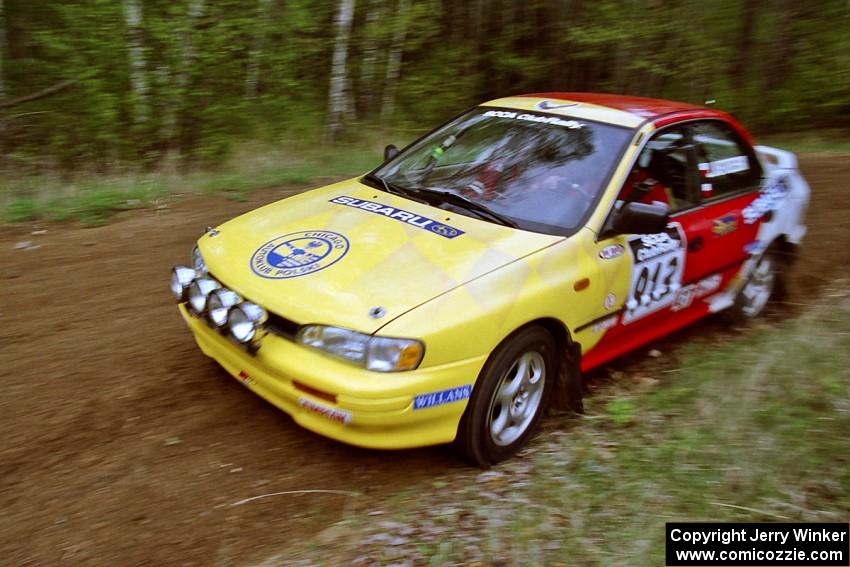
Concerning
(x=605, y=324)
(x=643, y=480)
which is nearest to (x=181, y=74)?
(x=605, y=324)

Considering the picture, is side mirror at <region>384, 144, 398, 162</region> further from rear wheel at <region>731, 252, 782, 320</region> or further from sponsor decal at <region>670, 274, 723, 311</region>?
rear wheel at <region>731, 252, 782, 320</region>

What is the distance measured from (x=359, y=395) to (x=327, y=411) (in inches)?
8.2

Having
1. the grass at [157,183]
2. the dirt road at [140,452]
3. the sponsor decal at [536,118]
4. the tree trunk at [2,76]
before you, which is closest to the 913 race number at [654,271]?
the sponsor decal at [536,118]

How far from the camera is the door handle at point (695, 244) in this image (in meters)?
4.62

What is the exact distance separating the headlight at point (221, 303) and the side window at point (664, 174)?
227cm

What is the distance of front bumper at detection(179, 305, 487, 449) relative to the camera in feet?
10.6

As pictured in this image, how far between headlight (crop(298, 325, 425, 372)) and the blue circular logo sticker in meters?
0.46

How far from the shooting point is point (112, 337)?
15.3 feet

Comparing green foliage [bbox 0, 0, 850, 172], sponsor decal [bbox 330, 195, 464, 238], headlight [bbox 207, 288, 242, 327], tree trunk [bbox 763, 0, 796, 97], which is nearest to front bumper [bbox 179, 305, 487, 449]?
headlight [bbox 207, 288, 242, 327]

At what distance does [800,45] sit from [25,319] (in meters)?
14.9

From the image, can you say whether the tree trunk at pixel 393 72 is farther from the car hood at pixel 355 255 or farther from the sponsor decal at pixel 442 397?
the sponsor decal at pixel 442 397

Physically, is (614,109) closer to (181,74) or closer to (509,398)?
(509,398)

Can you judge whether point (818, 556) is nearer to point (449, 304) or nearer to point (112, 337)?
point (449, 304)

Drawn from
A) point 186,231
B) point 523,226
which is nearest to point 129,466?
point 523,226
